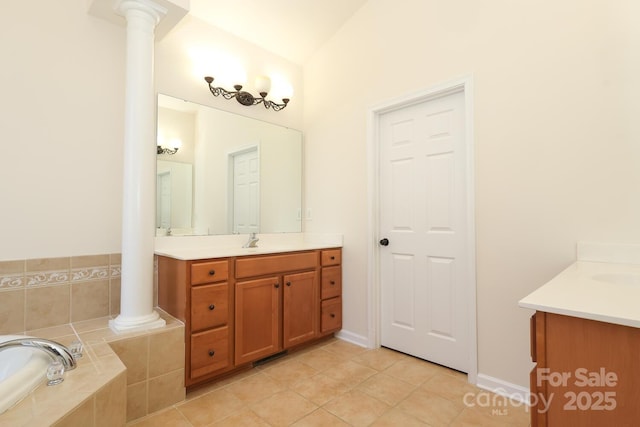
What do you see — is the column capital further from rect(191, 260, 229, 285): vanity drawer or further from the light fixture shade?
rect(191, 260, 229, 285): vanity drawer

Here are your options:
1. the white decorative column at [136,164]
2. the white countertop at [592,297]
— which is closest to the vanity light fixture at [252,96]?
the white decorative column at [136,164]

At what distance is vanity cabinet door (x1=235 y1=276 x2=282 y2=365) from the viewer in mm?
2125

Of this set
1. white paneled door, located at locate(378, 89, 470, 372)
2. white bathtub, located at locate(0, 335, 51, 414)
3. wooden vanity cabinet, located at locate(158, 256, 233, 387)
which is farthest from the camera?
white paneled door, located at locate(378, 89, 470, 372)

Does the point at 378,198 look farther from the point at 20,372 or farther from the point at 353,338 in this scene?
the point at 20,372

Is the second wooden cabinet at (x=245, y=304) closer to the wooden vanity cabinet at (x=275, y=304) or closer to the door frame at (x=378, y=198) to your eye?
the wooden vanity cabinet at (x=275, y=304)

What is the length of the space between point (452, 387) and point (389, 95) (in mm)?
2165

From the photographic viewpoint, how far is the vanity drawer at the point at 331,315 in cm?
269

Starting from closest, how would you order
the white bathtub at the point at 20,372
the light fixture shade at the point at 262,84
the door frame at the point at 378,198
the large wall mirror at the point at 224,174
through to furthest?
the white bathtub at the point at 20,372
the door frame at the point at 378,198
the large wall mirror at the point at 224,174
the light fixture shade at the point at 262,84

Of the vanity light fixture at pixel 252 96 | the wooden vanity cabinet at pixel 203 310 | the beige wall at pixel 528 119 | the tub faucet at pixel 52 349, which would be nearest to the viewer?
the tub faucet at pixel 52 349

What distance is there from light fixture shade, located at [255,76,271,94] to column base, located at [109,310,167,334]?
6.64 feet

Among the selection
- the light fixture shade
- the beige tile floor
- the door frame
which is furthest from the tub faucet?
the light fixture shade

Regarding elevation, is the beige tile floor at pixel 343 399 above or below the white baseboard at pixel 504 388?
below

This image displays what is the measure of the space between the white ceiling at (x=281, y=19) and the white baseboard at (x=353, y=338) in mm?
2724

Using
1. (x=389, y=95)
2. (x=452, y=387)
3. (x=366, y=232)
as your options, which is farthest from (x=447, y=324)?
(x=389, y=95)
